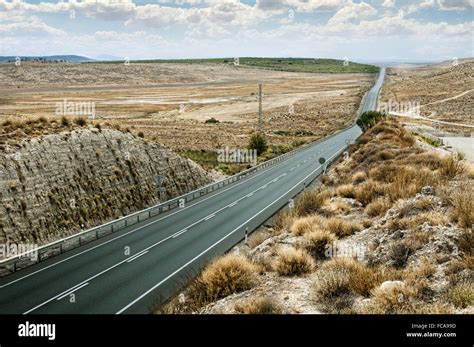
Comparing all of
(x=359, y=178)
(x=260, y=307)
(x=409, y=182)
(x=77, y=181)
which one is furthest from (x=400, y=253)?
(x=77, y=181)

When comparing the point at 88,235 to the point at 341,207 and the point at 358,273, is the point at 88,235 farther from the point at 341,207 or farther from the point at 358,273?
the point at 358,273

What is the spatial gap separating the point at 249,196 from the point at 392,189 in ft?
70.6

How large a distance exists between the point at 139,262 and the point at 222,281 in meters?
11.8

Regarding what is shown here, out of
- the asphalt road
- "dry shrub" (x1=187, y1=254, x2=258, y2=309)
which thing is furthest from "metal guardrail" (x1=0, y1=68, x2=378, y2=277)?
"dry shrub" (x1=187, y1=254, x2=258, y2=309)

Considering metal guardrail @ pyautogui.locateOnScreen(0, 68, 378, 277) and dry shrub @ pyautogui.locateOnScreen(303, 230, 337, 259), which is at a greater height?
dry shrub @ pyautogui.locateOnScreen(303, 230, 337, 259)

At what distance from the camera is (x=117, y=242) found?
26.0 meters

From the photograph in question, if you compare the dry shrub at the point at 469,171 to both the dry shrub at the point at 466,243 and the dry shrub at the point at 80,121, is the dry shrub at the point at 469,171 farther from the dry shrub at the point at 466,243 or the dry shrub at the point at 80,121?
the dry shrub at the point at 80,121

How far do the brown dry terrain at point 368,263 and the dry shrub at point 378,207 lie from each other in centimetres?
4

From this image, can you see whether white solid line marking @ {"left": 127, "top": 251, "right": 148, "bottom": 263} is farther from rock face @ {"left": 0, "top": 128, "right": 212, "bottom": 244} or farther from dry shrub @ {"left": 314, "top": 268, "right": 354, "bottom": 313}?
dry shrub @ {"left": 314, "top": 268, "right": 354, "bottom": 313}

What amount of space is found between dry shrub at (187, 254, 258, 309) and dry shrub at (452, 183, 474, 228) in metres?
6.10

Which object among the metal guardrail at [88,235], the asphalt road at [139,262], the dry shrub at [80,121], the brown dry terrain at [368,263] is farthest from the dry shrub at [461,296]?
the dry shrub at [80,121]

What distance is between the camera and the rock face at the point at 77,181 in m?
24.5

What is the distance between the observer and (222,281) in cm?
1155

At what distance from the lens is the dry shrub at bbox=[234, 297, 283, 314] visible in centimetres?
887
